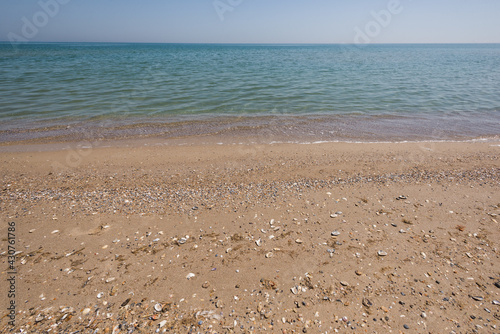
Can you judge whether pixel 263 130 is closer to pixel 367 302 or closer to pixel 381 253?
pixel 381 253

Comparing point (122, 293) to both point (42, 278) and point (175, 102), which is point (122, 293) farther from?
point (175, 102)

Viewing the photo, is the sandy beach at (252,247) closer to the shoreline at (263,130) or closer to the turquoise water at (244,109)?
the shoreline at (263,130)

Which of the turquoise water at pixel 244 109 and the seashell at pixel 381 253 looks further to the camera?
the turquoise water at pixel 244 109

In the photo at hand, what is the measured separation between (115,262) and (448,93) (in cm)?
2594

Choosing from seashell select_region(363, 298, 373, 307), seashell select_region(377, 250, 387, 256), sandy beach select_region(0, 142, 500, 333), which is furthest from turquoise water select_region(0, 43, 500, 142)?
seashell select_region(363, 298, 373, 307)

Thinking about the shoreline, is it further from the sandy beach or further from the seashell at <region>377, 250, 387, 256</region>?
the seashell at <region>377, 250, 387, 256</region>

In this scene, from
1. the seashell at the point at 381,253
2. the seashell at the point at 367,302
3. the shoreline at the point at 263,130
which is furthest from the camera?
the shoreline at the point at 263,130

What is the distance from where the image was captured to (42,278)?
A: 4.31 meters

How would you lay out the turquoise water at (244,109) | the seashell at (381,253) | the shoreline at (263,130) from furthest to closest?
the turquoise water at (244,109)
the shoreline at (263,130)
the seashell at (381,253)

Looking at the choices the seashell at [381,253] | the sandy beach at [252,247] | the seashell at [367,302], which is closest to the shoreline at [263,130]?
the sandy beach at [252,247]

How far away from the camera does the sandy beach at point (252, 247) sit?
3.77 m

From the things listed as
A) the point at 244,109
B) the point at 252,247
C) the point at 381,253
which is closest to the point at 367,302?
the point at 381,253

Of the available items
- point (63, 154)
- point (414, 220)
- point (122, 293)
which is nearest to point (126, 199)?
point (122, 293)

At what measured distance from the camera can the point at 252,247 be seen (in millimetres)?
5043
